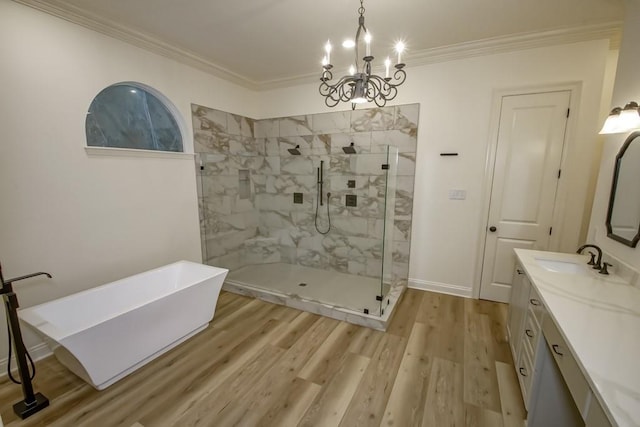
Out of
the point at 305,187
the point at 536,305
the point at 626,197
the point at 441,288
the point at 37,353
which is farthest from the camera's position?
the point at 305,187

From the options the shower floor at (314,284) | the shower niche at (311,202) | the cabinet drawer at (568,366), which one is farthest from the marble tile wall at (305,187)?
the cabinet drawer at (568,366)

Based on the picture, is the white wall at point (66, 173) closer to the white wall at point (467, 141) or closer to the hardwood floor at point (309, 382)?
the hardwood floor at point (309, 382)

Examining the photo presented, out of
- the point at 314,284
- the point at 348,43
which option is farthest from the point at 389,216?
the point at 348,43

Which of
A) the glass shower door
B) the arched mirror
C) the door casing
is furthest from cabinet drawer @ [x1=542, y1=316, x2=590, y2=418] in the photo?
the door casing

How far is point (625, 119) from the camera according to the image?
173 cm

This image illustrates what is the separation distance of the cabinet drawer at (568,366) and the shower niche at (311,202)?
164cm

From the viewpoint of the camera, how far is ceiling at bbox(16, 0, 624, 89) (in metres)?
2.18

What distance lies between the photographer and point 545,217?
9.43 feet

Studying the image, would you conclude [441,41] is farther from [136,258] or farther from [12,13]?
[136,258]

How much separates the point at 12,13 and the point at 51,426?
2844 mm

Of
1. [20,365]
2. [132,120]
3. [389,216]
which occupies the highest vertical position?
[132,120]

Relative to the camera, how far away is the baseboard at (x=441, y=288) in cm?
332

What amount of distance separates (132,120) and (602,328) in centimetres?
392

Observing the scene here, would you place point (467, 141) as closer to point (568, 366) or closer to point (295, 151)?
point (295, 151)
